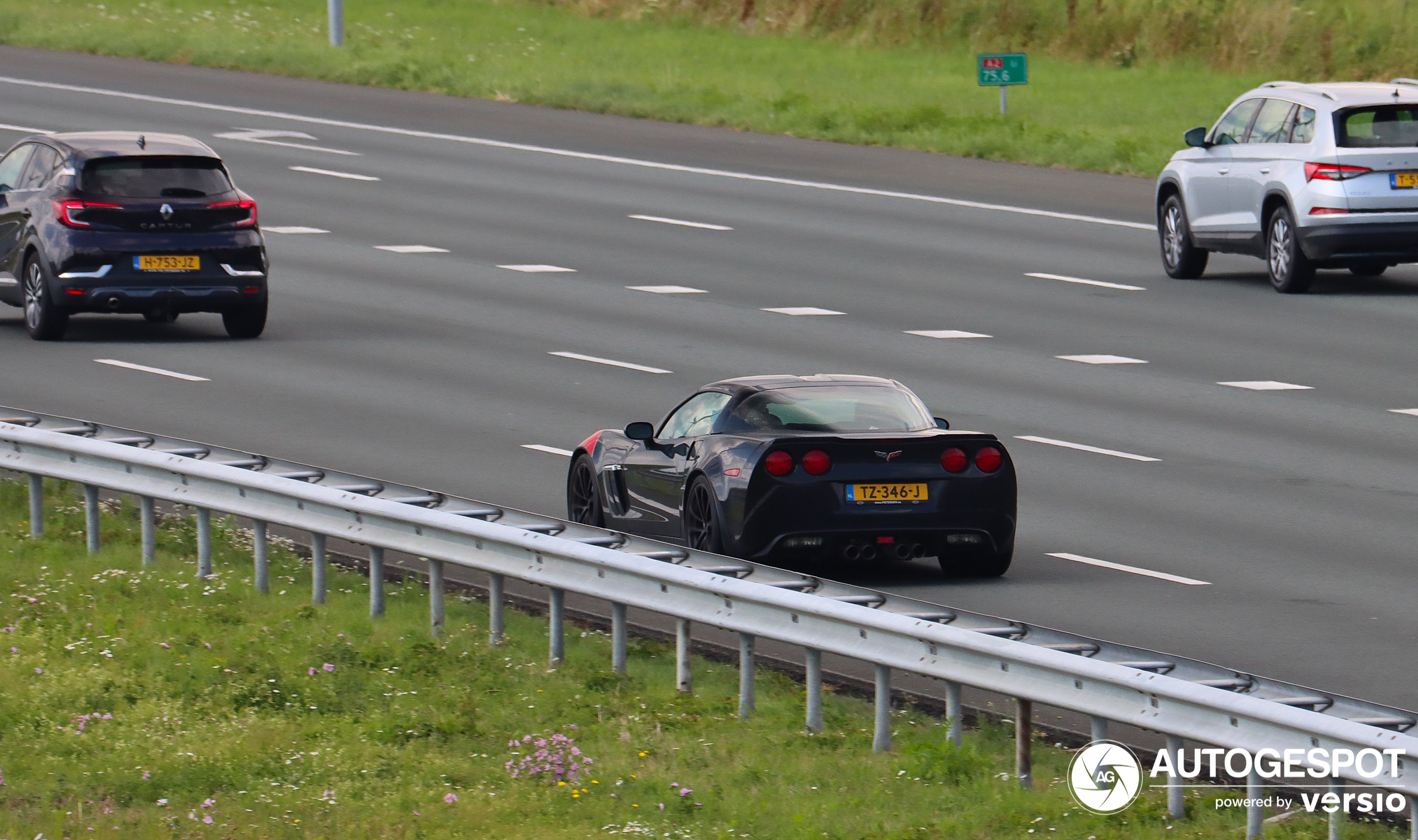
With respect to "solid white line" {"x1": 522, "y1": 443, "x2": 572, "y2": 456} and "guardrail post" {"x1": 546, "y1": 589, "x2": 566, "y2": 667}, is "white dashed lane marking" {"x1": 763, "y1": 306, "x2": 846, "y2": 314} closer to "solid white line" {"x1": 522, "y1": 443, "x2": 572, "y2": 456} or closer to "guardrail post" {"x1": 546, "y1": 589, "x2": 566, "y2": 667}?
"solid white line" {"x1": 522, "y1": 443, "x2": 572, "y2": 456}

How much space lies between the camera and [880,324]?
80.9 ft

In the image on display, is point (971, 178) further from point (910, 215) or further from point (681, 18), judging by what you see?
point (681, 18)

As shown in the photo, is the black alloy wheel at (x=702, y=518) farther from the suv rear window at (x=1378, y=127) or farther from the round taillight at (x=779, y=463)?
the suv rear window at (x=1378, y=127)

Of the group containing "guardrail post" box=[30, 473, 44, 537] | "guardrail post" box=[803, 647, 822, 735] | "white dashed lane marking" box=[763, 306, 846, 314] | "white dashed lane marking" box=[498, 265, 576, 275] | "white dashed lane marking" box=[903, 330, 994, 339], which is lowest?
"white dashed lane marking" box=[903, 330, 994, 339]

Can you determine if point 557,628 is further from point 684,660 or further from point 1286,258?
point 1286,258

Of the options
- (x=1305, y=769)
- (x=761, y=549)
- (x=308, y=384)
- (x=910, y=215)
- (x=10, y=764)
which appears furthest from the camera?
(x=910, y=215)

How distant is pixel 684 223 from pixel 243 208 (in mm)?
9413

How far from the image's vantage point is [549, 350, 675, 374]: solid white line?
21844mm

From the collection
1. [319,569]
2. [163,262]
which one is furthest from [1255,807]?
[163,262]

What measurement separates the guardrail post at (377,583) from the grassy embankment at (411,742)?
0.23 feet

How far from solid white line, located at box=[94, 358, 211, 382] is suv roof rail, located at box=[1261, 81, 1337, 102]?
447 inches

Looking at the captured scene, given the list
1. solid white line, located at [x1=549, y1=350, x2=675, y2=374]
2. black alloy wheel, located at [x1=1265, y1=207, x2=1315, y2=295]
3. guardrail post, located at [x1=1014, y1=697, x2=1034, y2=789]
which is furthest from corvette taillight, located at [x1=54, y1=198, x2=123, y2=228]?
guardrail post, located at [x1=1014, y1=697, x2=1034, y2=789]

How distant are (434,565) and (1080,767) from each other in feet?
12.7

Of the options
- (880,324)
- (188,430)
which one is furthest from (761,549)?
(880,324)
